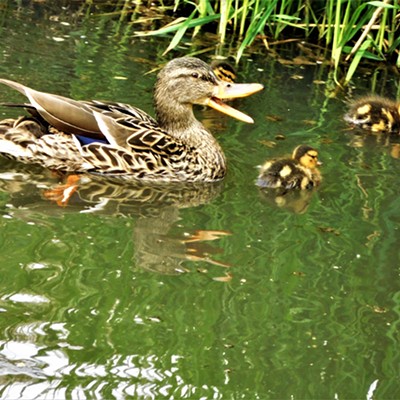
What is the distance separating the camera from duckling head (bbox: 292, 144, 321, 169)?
5.97m

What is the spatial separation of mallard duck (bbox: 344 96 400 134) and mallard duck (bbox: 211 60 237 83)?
0.81m

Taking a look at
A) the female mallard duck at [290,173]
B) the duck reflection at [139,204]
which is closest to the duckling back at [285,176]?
the female mallard duck at [290,173]

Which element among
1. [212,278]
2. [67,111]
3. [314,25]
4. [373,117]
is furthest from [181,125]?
[314,25]

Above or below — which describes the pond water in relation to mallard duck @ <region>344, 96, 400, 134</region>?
above

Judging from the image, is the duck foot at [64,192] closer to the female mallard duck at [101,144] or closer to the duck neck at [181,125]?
the female mallard duck at [101,144]

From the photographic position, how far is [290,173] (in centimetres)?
585

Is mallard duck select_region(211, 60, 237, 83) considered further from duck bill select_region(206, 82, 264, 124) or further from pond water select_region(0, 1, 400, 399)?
duck bill select_region(206, 82, 264, 124)

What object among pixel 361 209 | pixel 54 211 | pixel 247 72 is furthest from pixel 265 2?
pixel 54 211

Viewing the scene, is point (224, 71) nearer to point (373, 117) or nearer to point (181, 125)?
point (373, 117)

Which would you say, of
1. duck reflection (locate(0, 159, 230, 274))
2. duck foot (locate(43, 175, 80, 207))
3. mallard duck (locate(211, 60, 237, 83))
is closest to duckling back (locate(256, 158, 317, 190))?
duck reflection (locate(0, 159, 230, 274))

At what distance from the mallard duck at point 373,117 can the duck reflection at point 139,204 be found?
1.37 meters

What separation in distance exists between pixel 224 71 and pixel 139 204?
6.61 ft

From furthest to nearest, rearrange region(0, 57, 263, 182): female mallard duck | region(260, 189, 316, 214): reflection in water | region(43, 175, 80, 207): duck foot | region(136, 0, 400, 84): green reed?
region(136, 0, 400, 84): green reed
region(0, 57, 263, 182): female mallard duck
region(260, 189, 316, 214): reflection in water
region(43, 175, 80, 207): duck foot

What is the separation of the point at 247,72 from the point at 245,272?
3.26 metres
